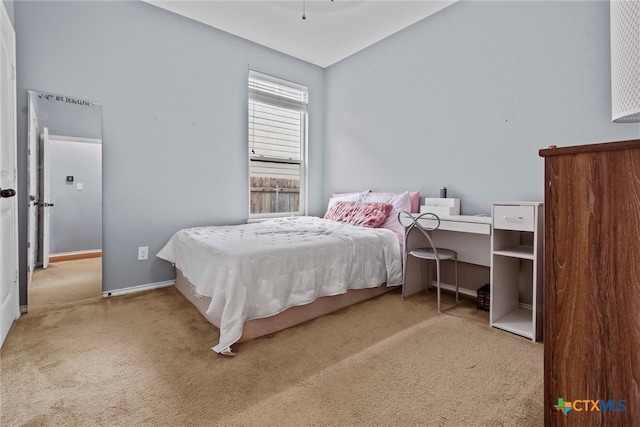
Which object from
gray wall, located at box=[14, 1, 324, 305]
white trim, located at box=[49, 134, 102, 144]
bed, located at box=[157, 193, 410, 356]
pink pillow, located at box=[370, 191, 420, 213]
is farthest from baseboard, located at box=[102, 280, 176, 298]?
pink pillow, located at box=[370, 191, 420, 213]

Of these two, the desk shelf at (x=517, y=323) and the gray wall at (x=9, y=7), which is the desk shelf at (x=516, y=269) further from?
the gray wall at (x=9, y=7)

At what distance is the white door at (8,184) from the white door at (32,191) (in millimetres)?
137

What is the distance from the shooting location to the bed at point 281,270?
6.07ft

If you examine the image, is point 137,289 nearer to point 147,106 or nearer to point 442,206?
point 147,106

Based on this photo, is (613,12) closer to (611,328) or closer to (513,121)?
(611,328)

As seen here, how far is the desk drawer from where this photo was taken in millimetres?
1987

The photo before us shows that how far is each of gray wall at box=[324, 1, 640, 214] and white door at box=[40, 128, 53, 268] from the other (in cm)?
299

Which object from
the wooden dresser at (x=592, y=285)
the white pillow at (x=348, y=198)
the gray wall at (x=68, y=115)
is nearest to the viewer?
the wooden dresser at (x=592, y=285)

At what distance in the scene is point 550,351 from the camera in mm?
864

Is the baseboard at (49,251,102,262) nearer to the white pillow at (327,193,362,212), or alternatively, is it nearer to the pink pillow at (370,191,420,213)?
the white pillow at (327,193,362,212)

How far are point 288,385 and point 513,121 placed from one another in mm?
2572

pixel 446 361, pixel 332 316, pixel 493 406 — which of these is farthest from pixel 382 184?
pixel 493 406

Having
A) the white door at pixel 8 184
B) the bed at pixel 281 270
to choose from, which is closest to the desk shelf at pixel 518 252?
the bed at pixel 281 270

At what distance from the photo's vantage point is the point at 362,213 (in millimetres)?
3201
